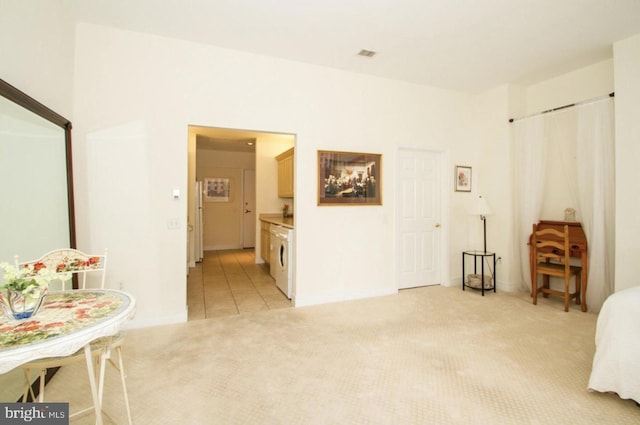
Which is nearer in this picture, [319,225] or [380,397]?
[380,397]

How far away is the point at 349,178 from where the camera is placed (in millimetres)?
3805

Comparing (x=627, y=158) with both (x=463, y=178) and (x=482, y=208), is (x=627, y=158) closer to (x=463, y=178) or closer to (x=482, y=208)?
(x=482, y=208)

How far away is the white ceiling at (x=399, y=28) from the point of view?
2.53 m

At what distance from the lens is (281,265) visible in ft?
13.5

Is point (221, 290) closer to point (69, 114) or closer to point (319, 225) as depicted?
point (319, 225)

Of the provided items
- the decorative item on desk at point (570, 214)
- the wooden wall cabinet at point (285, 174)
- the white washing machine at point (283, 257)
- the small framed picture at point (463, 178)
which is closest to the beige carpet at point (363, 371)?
the white washing machine at point (283, 257)

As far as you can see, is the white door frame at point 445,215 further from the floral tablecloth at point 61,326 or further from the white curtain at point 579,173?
the floral tablecloth at point 61,326

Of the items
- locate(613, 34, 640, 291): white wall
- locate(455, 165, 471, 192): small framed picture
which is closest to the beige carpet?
locate(613, 34, 640, 291): white wall

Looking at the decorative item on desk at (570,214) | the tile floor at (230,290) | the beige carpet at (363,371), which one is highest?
the decorative item on desk at (570,214)

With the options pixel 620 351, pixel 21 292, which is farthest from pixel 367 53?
pixel 21 292

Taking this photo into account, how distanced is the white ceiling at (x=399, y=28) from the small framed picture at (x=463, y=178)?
54.4 inches

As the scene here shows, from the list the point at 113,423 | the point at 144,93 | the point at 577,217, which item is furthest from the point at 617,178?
the point at 144,93

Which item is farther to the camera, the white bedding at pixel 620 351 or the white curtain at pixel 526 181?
the white curtain at pixel 526 181

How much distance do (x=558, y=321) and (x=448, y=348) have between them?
59.3 inches
